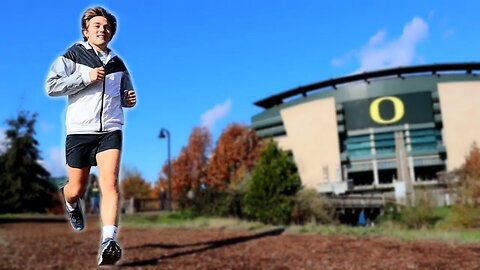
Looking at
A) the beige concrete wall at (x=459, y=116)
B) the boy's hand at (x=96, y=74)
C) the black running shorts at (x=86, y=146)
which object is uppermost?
the beige concrete wall at (x=459, y=116)

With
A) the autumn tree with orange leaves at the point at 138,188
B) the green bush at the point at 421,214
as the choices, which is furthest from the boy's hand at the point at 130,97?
the autumn tree with orange leaves at the point at 138,188

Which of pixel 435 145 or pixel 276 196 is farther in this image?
pixel 435 145

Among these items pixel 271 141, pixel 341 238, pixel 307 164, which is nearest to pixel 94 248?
pixel 341 238

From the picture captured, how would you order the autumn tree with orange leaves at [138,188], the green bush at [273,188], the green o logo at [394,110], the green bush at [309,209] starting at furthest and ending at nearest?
the green o logo at [394,110] → the autumn tree with orange leaves at [138,188] → the green bush at [309,209] → the green bush at [273,188]

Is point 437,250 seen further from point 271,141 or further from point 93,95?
point 93,95

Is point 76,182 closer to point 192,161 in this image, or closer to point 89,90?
point 89,90

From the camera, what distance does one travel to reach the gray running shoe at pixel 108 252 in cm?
119

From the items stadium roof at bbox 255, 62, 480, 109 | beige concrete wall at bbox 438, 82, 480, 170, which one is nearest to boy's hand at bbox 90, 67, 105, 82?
beige concrete wall at bbox 438, 82, 480, 170

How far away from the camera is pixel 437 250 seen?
19.3 metres

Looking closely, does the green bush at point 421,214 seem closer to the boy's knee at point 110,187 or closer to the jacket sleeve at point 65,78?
the boy's knee at point 110,187

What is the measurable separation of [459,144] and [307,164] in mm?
34372

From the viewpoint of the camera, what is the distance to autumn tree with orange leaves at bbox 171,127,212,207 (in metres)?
76.4

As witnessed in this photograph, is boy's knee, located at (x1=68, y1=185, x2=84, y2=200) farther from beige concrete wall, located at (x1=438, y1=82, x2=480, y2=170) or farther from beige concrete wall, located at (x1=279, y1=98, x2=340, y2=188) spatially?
beige concrete wall, located at (x1=279, y1=98, x2=340, y2=188)

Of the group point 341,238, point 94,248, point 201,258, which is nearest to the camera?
point 201,258
